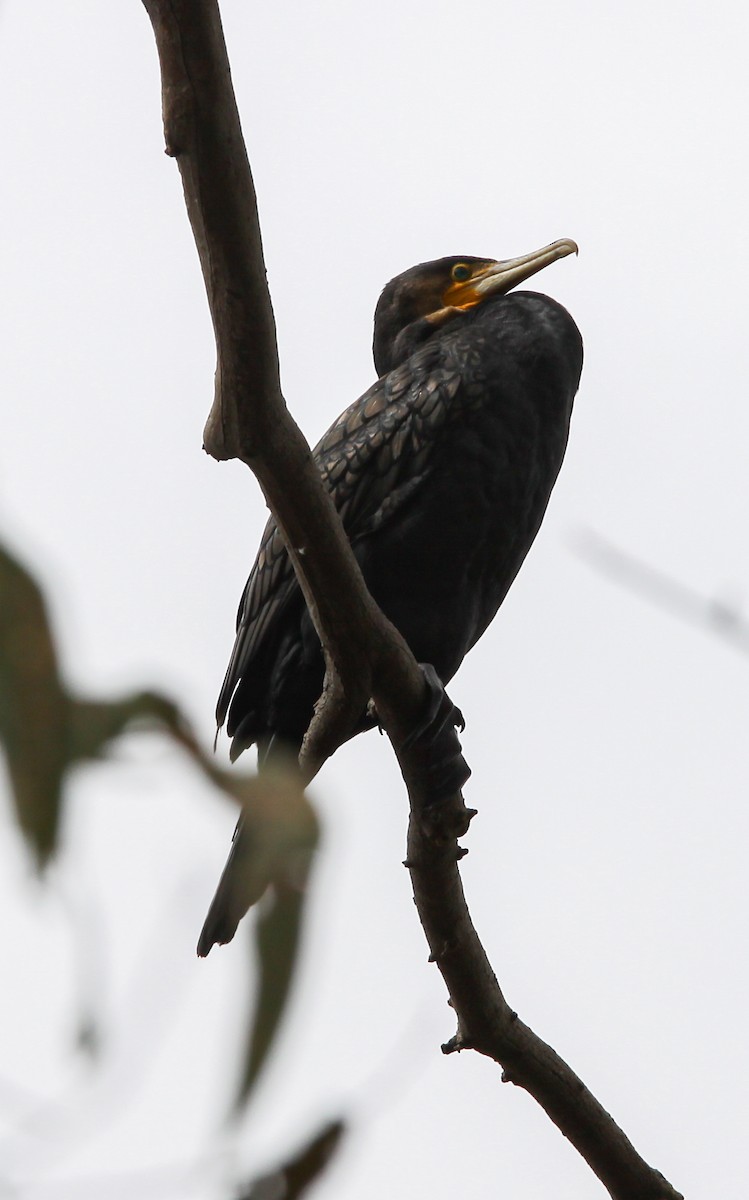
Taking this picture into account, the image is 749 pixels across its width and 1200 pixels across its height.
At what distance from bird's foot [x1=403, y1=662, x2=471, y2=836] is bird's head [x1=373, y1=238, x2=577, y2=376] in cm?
189

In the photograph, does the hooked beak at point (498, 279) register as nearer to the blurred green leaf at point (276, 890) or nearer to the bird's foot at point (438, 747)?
the bird's foot at point (438, 747)

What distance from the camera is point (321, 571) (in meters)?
2.88

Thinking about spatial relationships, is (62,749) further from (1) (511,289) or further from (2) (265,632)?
(1) (511,289)

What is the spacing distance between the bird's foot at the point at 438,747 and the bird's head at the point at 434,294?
6.21 feet

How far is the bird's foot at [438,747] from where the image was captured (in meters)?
3.33

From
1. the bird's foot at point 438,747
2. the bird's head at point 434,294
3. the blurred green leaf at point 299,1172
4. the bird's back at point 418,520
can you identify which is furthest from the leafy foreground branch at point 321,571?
the bird's head at point 434,294

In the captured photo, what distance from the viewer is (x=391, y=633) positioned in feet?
10.1

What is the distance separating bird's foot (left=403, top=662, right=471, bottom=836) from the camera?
10.9ft

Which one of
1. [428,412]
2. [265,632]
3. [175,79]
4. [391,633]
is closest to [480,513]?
[428,412]

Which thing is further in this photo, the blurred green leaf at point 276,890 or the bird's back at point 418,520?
the bird's back at point 418,520

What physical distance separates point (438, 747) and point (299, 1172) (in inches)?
91.5

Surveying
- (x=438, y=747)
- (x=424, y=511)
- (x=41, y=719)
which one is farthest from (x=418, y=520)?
(x=41, y=719)

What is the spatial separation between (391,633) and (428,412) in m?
1.27

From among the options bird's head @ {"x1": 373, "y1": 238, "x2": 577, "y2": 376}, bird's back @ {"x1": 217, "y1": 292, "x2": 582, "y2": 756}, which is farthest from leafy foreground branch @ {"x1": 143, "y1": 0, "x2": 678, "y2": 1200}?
bird's head @ {"x1": 373, "y1": 238, "x2": 577, "y2": 376}
